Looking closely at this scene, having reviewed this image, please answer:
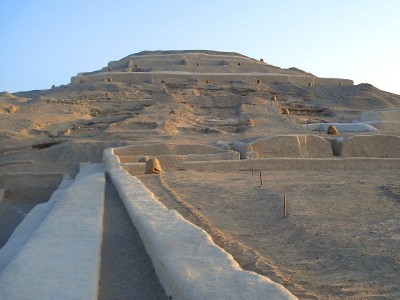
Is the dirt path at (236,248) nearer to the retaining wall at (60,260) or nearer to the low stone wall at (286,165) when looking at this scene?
the retaining wall at (60,260)

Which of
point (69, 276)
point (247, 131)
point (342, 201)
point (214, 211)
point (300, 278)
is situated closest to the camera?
point (69, 276)

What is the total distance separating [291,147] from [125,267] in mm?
8879

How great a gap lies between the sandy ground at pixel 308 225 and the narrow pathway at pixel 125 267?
0.71 m

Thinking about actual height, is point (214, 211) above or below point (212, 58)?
below

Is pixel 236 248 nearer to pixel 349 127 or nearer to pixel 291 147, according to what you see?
pixel 291 147

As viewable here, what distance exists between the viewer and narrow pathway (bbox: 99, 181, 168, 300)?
3296 mm

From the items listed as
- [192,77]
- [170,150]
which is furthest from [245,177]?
[192,77]

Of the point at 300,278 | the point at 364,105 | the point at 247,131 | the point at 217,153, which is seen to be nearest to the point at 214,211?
the point at 300,278

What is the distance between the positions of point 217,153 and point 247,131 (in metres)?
5.39

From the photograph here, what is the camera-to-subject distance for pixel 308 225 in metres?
5.16

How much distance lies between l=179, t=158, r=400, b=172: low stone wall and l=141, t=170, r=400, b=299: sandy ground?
1.40 metres

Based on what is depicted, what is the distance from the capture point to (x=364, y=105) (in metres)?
26.2

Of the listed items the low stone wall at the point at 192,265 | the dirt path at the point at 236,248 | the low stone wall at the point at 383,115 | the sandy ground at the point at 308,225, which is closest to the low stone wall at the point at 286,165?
the sandy ground at the point at 308,225

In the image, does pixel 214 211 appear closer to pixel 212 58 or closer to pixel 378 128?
pixel 378 128
